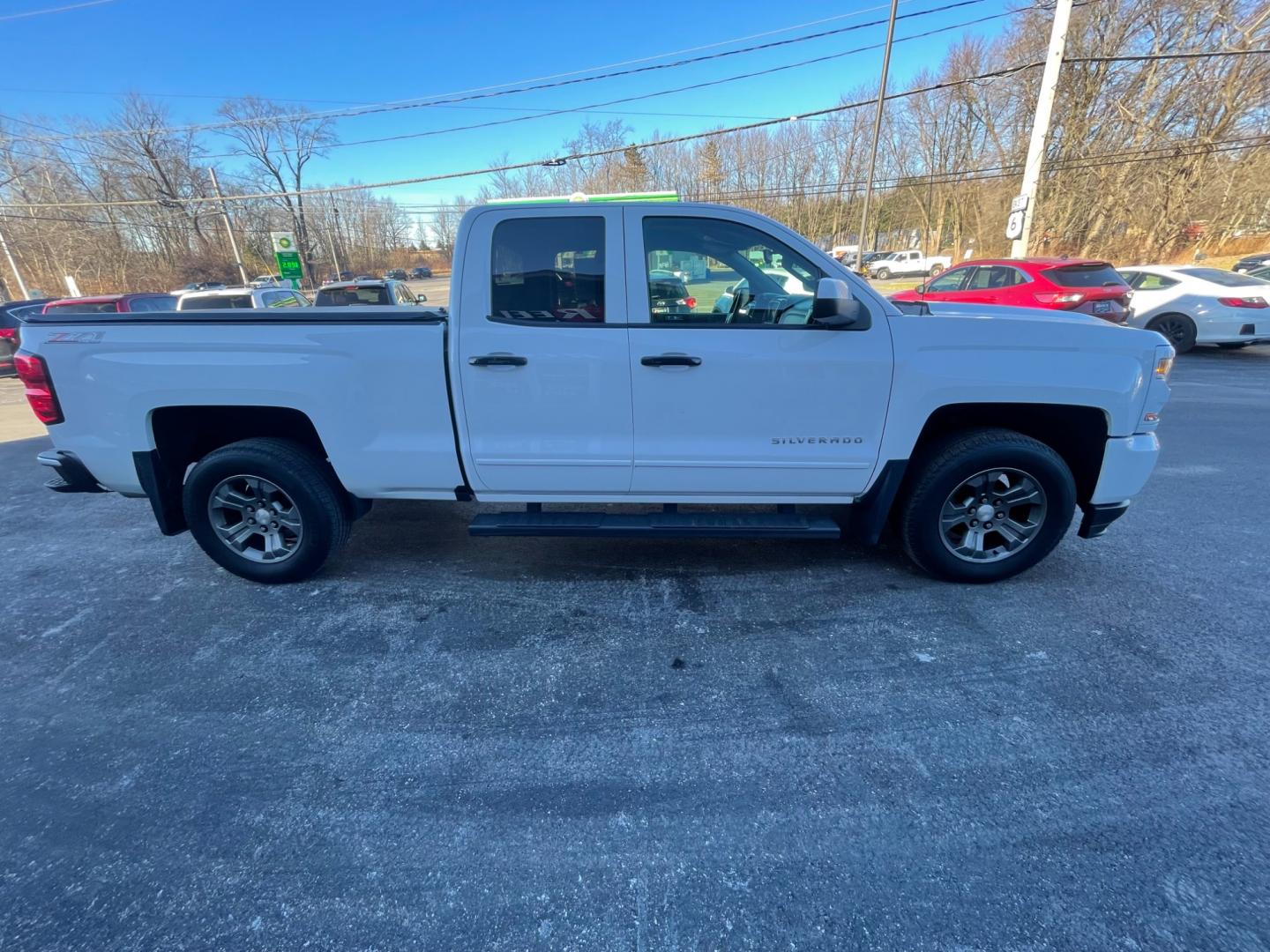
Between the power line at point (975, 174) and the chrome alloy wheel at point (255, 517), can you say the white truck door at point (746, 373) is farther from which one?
the power line at point (975, 174)

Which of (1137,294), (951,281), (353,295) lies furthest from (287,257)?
(1137,294)

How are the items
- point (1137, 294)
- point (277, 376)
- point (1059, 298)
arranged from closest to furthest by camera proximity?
point (277, 376)
point (1059, 298)
point (1137, 294)

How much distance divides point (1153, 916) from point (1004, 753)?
1.98 ft

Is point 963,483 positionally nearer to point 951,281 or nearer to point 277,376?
point 277,376

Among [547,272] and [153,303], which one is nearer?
[547,272]

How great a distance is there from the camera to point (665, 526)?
318 centimetres

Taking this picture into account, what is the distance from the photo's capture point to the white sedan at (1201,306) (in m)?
9.98

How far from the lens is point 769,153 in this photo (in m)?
42.8

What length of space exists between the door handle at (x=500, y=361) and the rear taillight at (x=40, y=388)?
2.37 metres

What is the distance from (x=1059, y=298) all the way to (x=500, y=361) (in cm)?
1009

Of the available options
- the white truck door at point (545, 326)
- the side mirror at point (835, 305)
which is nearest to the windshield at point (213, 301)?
the white truck door at point (545, 326)

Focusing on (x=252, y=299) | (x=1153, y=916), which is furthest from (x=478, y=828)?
(x=252, y=299)

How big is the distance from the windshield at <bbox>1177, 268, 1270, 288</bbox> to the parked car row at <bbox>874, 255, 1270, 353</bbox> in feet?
0.04

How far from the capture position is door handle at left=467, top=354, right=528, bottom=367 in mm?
2943
